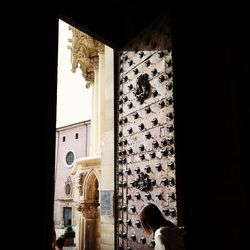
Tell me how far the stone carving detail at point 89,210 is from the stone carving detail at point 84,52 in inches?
149

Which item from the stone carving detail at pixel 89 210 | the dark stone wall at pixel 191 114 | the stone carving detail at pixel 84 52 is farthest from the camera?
the stone carving detail at pixel 84 52

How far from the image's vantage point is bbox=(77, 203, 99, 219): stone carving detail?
747 centimetres

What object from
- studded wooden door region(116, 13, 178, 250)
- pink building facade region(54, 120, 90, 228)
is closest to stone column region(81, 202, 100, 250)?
studded wooden door region(116, 13, 178, 250)

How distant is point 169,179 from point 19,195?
60.6 inches

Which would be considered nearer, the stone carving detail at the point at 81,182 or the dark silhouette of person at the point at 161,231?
the dark silhouette of person at the point at 161,231

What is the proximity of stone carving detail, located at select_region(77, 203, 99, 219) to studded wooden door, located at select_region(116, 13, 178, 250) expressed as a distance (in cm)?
347

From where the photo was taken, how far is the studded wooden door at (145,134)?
3539 millimetres

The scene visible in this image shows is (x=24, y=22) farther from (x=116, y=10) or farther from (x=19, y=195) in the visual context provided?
(x=116, y=10)

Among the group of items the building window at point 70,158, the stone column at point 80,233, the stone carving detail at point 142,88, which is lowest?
the stone column at point 80,233

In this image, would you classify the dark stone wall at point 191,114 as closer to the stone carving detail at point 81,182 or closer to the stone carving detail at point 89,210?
the stone carving detail at point 81,182

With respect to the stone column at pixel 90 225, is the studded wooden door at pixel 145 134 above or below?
above

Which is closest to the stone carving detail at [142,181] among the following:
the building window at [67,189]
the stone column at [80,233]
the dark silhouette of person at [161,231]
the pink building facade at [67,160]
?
the dark silhouette of person at [161,231]

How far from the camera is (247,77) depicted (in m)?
3.65

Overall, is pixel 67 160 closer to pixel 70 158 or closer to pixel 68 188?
pixel 70 158
